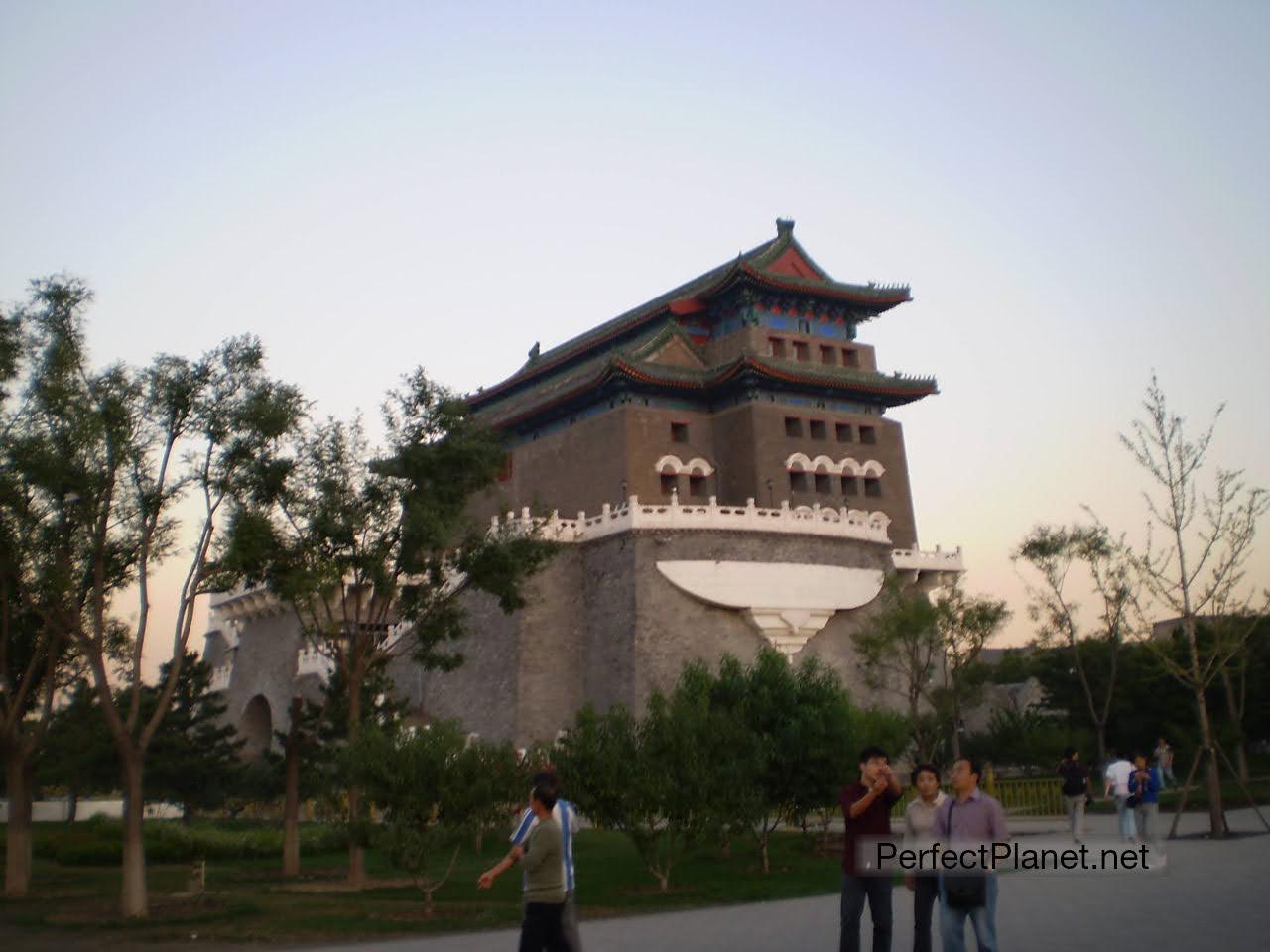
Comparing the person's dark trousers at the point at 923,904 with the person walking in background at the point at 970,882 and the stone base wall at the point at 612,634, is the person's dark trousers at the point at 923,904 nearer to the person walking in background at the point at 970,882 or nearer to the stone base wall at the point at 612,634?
the person walking in background at the point at 970,882

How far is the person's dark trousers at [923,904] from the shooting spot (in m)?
7.66

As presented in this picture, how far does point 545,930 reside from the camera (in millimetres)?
7148

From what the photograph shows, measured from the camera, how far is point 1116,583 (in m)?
30.5


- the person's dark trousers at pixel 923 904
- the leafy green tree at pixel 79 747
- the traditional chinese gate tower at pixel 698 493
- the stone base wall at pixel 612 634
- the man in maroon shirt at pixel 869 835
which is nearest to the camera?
the man in maroon shirt at pixel 869 835

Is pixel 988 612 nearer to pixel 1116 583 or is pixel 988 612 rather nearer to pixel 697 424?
pixel 1116 583

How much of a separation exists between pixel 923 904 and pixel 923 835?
0.55 m

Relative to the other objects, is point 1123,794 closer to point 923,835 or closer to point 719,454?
point 923,835

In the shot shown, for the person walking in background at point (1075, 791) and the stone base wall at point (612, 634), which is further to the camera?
the stone base wall at point (612, 634)

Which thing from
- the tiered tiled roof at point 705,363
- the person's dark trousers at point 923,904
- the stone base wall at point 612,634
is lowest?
the person's dark trousers at point 923,904

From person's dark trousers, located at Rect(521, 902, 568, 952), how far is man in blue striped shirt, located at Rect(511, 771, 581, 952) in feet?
0.12

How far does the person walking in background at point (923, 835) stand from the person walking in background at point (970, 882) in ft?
0.97

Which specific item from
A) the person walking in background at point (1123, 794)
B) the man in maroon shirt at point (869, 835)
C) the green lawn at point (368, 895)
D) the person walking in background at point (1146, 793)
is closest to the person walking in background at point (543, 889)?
the man in maroon shirt at point (869, 835)

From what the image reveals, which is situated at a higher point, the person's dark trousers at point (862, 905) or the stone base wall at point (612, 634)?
the stone base wall at point (612, 634)

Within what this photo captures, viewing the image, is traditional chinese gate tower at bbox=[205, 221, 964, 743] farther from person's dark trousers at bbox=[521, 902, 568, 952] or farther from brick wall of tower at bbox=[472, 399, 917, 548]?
person's dark trousers at bbox=[521, 902, 568, 952]
